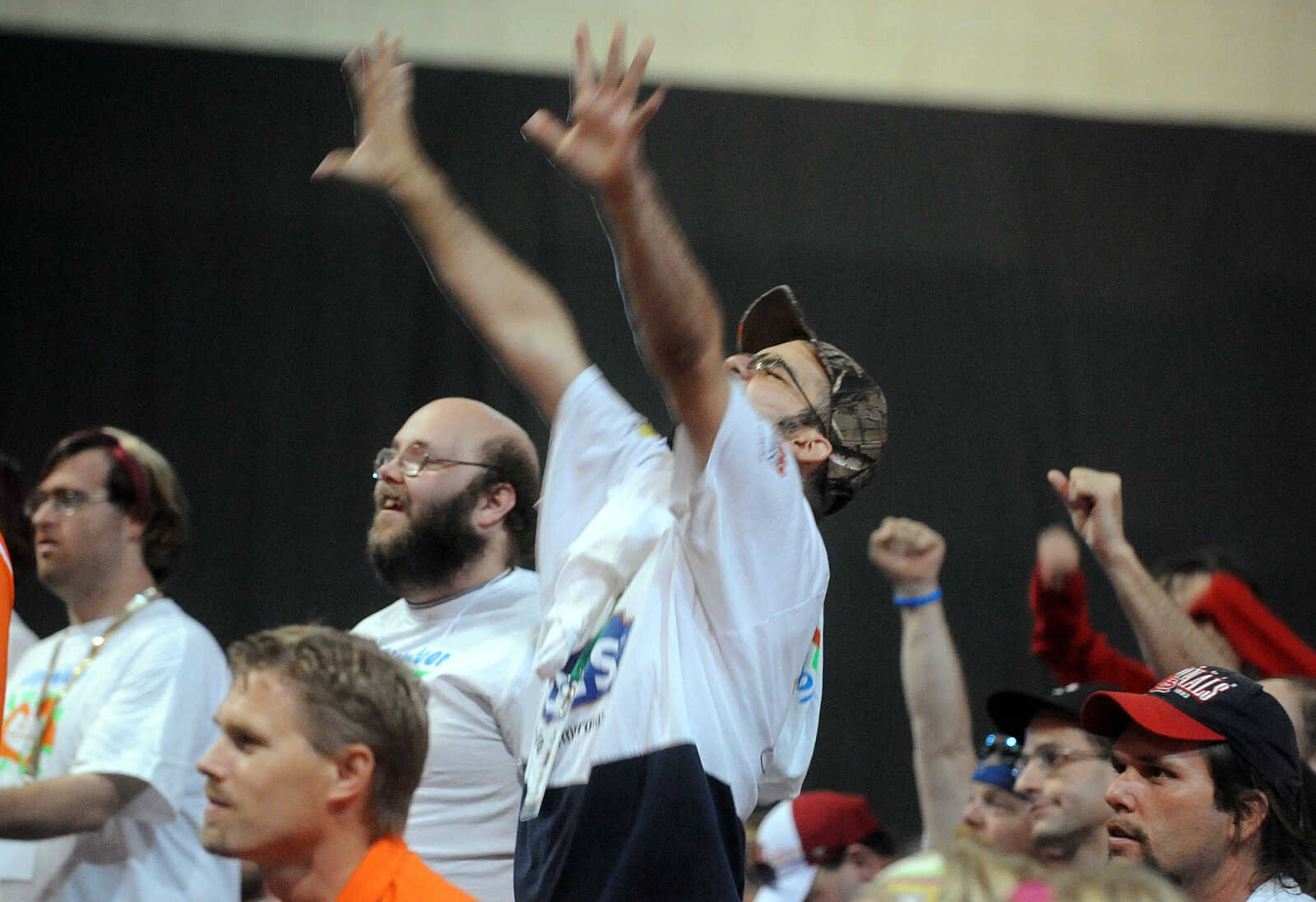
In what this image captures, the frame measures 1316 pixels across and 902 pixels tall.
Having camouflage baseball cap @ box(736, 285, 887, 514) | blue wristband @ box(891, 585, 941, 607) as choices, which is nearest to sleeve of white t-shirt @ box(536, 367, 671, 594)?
camouflage baseball cap @ box(736, 285, 887, 514)

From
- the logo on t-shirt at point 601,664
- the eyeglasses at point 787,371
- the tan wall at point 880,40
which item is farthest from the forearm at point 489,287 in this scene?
the tan wall at point 880,40

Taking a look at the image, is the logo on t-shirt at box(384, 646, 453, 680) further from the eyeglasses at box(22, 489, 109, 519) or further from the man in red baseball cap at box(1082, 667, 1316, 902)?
the man in red baseball cap at box(1082, 667, 1316, 902)

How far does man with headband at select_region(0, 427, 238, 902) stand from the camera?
2535mm

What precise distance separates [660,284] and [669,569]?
35 cm

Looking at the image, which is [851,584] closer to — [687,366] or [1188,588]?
[1188,588]

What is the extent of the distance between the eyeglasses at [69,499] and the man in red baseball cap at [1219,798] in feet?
6.54

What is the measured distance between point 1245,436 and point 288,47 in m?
3.39

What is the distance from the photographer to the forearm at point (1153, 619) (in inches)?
97.8

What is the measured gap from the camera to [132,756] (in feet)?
8.35

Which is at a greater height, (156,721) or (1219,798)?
(156,721)

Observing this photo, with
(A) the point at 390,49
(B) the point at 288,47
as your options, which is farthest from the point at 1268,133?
(A) the point at 390,49

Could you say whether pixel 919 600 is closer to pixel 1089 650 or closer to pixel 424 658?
pixel 1089 650

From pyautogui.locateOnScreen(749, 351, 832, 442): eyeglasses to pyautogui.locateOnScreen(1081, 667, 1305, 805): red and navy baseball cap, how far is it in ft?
1.84

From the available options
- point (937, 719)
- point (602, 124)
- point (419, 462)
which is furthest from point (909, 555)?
point (602, 124)
